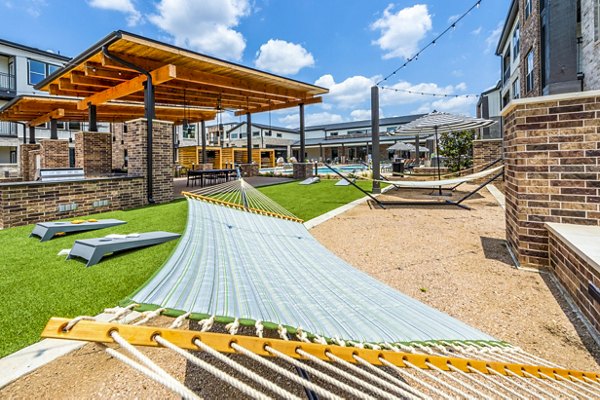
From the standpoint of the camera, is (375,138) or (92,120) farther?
(92,120)

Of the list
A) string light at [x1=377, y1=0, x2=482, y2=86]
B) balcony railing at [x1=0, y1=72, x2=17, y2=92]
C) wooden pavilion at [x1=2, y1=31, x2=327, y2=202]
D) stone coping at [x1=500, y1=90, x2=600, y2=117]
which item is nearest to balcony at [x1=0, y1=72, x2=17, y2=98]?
balcony railing at [x1=0, y1=72, x2=17, y2=92]

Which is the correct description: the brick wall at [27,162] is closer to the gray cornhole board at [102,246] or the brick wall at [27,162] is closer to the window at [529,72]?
the gray cornhole board at [102,246]

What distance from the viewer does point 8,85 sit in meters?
19.8

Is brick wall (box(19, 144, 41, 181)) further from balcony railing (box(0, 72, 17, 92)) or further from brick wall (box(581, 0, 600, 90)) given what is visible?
brick wall (box(581, 0, 600, 90))

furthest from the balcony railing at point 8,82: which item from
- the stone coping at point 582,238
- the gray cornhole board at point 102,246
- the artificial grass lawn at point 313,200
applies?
the stone coping at point 582,238

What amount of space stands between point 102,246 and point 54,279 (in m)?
0.57

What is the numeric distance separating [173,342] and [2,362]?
1.67 m

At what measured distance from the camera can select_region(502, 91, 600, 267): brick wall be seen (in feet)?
10.1

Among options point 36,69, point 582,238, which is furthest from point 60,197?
point 36,69

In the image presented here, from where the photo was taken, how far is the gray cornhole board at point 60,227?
4238mm

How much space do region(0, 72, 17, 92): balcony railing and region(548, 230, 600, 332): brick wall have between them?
92.2 feet

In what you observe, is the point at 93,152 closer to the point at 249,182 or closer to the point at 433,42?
the point at 249,182

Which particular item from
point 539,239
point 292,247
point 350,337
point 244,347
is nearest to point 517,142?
point 539,239

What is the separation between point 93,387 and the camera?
63.5 inches
